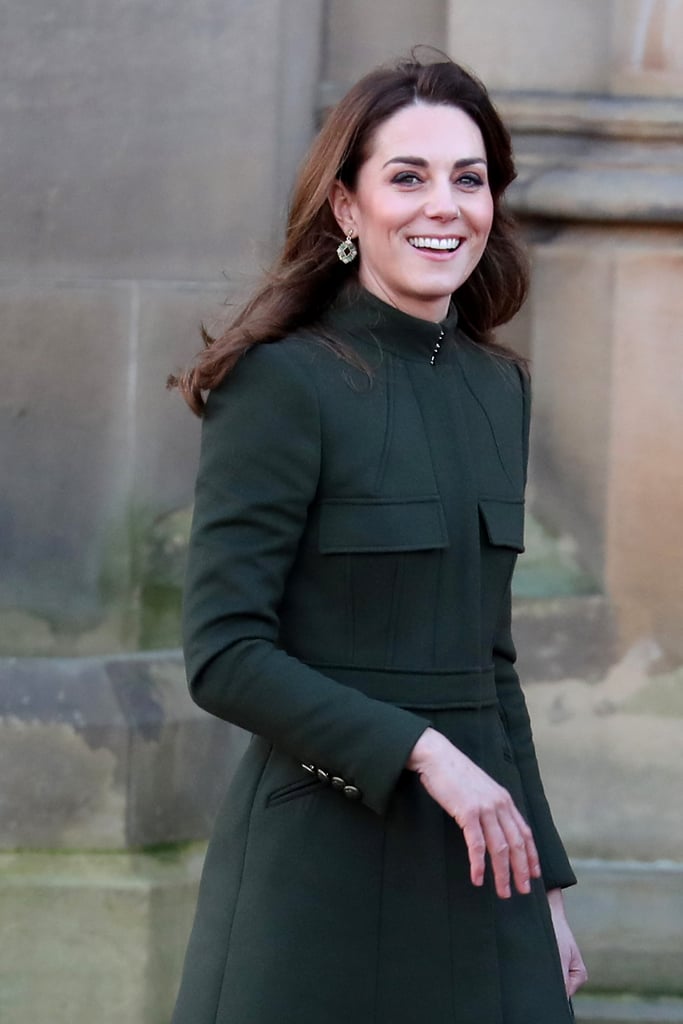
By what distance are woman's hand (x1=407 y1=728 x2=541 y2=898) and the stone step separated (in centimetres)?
194

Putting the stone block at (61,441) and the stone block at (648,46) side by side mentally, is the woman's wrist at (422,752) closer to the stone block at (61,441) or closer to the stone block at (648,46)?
the stone block at (61,441)

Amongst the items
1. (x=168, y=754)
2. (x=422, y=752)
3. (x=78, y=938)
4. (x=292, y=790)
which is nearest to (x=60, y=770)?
(x=168, y=754)

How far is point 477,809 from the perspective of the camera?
1.99 meters

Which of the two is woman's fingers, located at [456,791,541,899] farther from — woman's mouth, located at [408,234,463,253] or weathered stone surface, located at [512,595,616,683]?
weathered stone surface, located at [512,595,616,683]

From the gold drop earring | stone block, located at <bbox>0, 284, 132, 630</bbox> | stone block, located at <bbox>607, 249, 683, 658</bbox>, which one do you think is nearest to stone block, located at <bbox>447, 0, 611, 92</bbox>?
stone block, located at <bbox>607, 249, 683, 658</bbox>

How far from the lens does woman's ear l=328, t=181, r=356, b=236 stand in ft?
7.76

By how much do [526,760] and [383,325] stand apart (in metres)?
0.64

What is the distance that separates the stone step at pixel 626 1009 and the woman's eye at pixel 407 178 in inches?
87.0

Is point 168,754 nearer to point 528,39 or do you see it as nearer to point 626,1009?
point 626,1009

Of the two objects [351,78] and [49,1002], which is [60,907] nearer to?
[49,1002]

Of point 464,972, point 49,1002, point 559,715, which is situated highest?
point 464,972

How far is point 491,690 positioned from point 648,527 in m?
1.71

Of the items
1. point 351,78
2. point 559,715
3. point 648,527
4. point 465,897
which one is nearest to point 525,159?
point 351,78

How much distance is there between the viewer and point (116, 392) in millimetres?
3891
